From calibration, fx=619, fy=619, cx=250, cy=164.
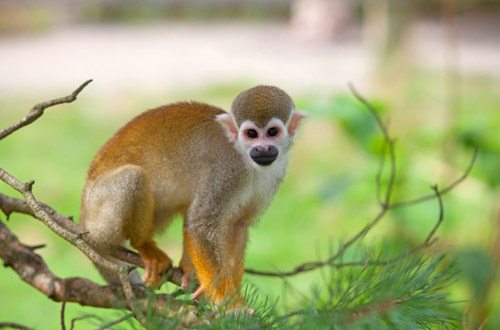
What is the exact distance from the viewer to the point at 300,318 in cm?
106

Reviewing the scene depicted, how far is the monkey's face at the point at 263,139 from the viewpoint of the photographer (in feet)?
6.80

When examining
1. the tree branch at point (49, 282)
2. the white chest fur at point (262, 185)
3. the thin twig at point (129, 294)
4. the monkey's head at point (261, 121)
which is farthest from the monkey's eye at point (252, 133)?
the thin twig at point (129, 294)

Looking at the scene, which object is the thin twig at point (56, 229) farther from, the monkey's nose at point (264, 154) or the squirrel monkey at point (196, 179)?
the monkey's nose at point (264, 154)

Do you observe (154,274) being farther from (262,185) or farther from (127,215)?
(262,185)

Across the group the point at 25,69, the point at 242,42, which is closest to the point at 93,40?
the point at 25,69

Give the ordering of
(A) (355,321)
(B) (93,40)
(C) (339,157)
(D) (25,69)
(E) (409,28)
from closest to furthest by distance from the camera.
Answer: (A) (355,321) < (E) (409,28) < (C) (339,157) < (D) (25,69) < (B) (93,40)

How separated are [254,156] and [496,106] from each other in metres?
4.89

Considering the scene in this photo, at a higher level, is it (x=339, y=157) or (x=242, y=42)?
(x=242, y=42)

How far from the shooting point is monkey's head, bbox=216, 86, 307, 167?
205 cm

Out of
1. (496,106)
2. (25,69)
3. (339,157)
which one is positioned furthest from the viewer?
(25,69)

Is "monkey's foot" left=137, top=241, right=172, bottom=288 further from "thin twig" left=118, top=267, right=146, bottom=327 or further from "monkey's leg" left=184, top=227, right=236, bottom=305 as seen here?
"thin twig" left=118, top=267, right=146, bottom=327

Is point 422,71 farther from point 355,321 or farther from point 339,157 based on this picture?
point 355,321

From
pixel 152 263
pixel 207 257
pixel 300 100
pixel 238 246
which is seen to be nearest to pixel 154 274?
pixel 152 263

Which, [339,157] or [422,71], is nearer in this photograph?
[339,157]
